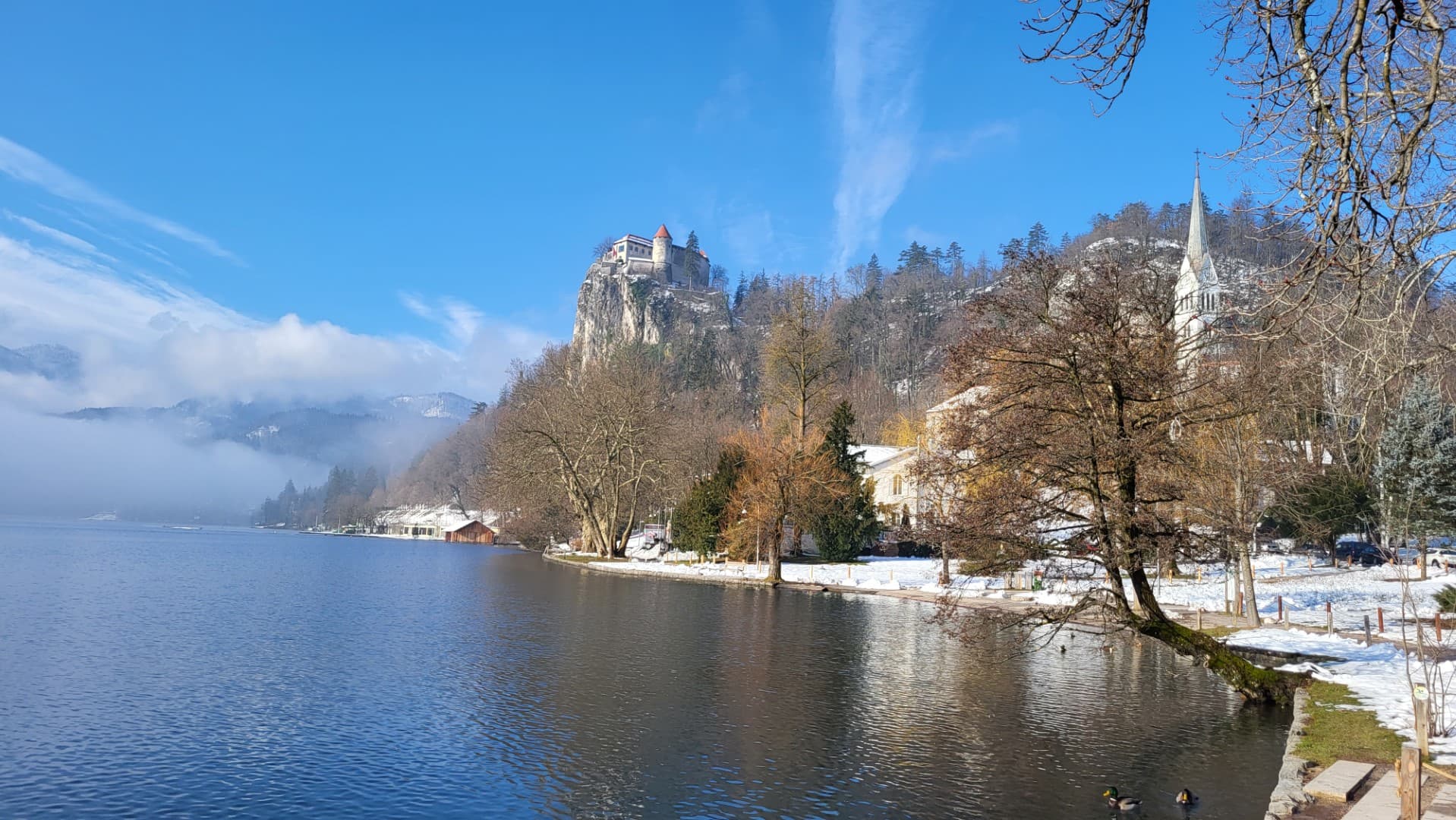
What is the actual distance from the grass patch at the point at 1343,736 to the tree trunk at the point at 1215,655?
1420 mm

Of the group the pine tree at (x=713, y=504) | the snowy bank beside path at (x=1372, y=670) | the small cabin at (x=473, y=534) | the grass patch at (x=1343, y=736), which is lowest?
the small cabin at (x=473, y=534)

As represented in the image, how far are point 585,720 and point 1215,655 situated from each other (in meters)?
13.7

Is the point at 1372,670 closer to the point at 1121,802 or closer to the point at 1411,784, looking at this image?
the point at 1121,802

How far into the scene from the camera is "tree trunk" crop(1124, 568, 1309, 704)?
19109 millimetres

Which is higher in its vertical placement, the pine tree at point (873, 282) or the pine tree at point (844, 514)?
the pine tree at point (873, 282)

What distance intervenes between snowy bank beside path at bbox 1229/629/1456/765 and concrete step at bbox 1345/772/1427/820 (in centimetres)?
174

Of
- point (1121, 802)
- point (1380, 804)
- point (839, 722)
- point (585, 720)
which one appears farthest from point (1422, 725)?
point (585, 720)

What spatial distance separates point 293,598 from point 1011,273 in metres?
33.7

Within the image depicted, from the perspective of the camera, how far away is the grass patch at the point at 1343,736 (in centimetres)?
1355

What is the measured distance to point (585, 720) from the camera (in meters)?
17.4

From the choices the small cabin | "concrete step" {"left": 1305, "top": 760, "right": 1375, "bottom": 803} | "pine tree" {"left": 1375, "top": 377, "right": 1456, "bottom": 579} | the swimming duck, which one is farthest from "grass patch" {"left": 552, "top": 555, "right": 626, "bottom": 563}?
the small cabin

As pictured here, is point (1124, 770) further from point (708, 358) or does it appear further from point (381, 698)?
point (708, 358)

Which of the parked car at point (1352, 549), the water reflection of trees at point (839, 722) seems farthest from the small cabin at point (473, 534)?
the parked car at point (1352, 549)

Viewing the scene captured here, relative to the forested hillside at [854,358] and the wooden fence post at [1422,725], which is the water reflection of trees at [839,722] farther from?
the forested hillside at [854,358]
